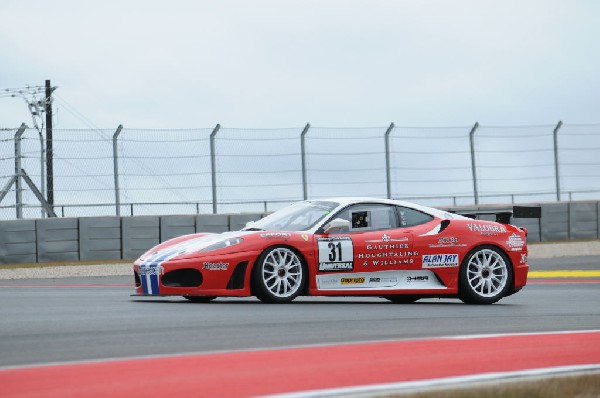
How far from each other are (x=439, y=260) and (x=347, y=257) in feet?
3.70

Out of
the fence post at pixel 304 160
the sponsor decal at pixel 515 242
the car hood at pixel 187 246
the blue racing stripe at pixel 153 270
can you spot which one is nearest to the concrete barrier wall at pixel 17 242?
the fence post at pixel 304 160

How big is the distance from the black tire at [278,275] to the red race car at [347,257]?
0.03 feet

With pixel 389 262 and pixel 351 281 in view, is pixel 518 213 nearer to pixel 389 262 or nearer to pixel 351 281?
pixel 389 262

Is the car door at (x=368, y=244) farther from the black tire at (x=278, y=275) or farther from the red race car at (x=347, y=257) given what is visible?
the black tire at (x=278, y=275)

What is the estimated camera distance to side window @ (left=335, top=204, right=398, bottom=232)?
12.3 metres

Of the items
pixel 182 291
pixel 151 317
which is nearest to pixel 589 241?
pixel 182 291

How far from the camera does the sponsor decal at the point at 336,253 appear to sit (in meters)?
11.7

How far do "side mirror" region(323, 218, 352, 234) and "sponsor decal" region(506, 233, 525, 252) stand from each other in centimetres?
189

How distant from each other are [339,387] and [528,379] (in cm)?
111

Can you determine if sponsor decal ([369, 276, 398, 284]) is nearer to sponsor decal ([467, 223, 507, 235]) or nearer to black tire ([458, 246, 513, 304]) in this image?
black tire ([458, 246, 513, 304])

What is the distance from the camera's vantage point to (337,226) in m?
11.7

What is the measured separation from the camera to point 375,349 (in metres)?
7.18

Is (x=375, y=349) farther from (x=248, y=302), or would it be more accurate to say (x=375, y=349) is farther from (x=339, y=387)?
(x=248, y=302)

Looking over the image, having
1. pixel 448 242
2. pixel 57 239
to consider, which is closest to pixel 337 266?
pixel 448 242
